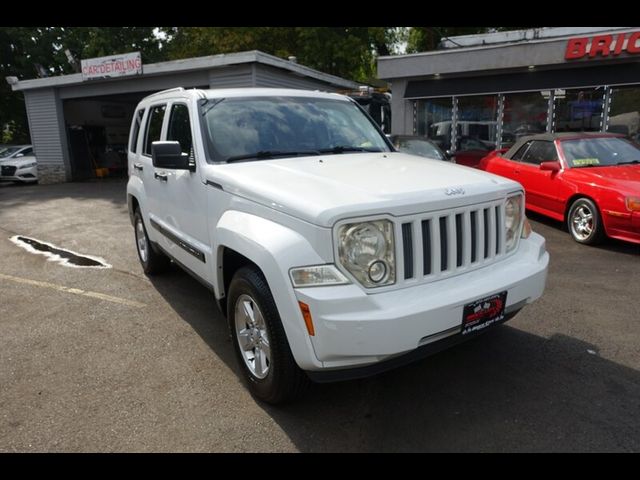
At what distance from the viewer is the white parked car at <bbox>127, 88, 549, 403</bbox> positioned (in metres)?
2.46

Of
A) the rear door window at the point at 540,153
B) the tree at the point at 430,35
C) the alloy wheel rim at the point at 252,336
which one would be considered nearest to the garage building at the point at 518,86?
the rear door window at the point at 540,153

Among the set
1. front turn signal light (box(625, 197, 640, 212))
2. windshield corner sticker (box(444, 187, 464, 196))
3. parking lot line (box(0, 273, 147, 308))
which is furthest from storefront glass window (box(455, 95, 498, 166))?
windshield corner sticker (box(444, 187, 464, 196))

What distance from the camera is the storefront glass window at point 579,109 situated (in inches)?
528

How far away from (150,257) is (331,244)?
3.78 metres

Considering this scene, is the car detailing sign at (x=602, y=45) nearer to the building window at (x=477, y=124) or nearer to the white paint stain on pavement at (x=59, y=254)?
the building window at (x=477, y=124)

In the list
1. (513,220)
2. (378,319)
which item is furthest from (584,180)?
(378,319)

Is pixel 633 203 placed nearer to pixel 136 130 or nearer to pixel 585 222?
pixel 585 222

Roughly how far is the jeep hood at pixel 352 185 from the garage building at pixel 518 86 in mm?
11986

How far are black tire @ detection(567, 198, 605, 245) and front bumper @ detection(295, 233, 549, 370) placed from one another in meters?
4.78

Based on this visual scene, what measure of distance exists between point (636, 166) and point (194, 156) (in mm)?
6488

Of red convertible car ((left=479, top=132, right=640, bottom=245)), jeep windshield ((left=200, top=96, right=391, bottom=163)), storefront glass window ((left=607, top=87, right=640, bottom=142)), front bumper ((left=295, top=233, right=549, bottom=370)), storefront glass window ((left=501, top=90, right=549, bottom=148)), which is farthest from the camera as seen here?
storefront glass window ((left=501, top=90, right=549, bottom=148))

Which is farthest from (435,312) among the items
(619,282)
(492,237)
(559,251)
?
(559,251)

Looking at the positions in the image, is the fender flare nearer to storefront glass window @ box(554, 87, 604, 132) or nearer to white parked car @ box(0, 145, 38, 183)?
storefront glass window @ box(554, 87, 604, 132)

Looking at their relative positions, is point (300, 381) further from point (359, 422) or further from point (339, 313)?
point (339, 313)
